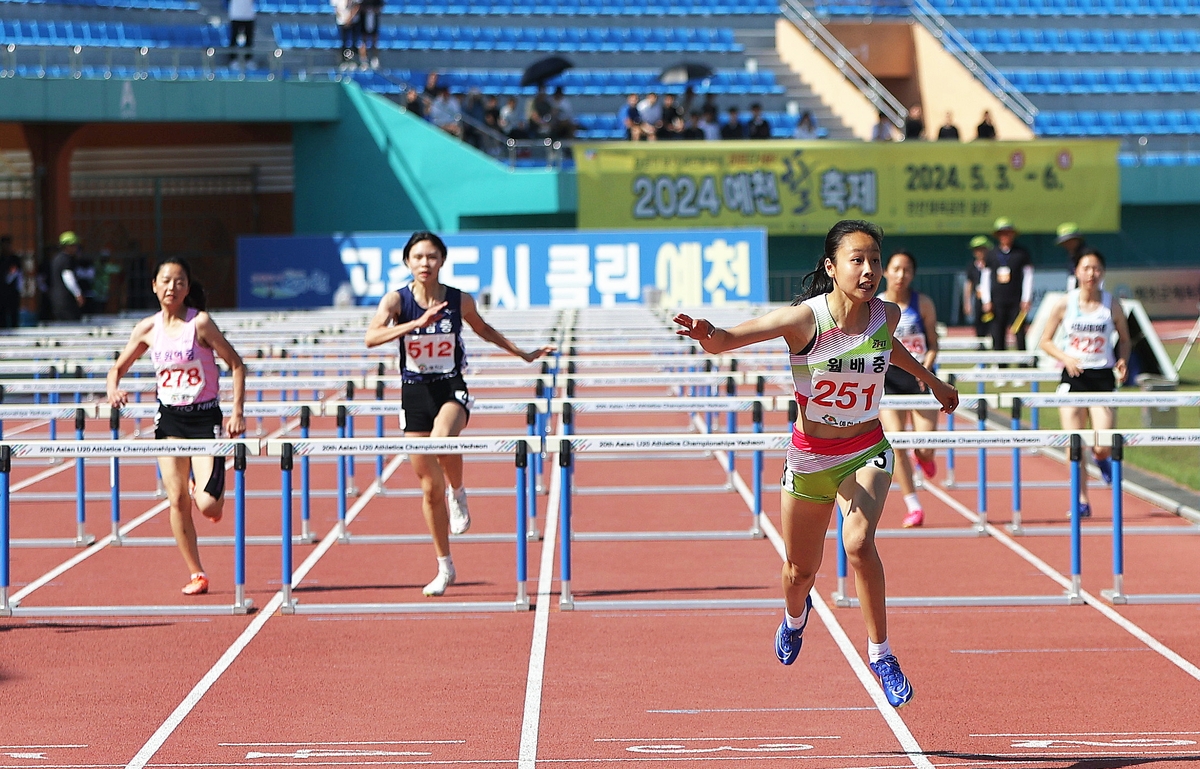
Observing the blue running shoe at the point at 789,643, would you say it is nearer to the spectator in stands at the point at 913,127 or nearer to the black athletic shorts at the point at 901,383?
the black athletic shorts at the point at 901,383

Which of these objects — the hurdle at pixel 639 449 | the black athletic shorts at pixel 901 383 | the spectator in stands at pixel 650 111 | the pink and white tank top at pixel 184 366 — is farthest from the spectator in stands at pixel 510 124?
the hurdle at pixel 639 449

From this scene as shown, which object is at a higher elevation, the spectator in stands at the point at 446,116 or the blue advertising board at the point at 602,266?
the spectator in stands at the point at 446,116

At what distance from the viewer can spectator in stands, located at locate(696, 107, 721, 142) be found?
Result: 29.6 metres

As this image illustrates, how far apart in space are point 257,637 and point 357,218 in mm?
23414

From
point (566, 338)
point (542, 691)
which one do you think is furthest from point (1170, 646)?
point (566, 338)

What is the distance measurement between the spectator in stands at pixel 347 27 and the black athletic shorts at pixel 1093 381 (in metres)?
21.6

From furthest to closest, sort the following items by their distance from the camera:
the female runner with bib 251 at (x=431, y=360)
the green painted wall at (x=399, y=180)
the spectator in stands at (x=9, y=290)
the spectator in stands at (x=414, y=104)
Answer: the spectator in stands at (x=414, y=104) < the green painted wall at (x=399, y=180) < the spectator in stands at (x=9, y=290) < the female runner with bib 251 at (x=431, y=360)

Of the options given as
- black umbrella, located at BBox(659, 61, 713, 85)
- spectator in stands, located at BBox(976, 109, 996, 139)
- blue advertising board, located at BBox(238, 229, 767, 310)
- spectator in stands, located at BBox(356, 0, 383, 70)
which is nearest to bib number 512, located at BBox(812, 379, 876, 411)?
blue advertising board, located at BBox(238, 229, 767, 310)

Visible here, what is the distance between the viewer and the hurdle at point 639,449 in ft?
25.0

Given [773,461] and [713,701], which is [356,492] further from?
[713,701]

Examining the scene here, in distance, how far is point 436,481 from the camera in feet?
26.0

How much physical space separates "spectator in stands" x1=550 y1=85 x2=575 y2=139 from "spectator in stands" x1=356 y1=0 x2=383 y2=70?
141 inches

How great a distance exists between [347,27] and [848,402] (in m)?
26.5

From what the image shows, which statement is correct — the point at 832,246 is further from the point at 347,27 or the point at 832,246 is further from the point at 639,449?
the point at 347,27
